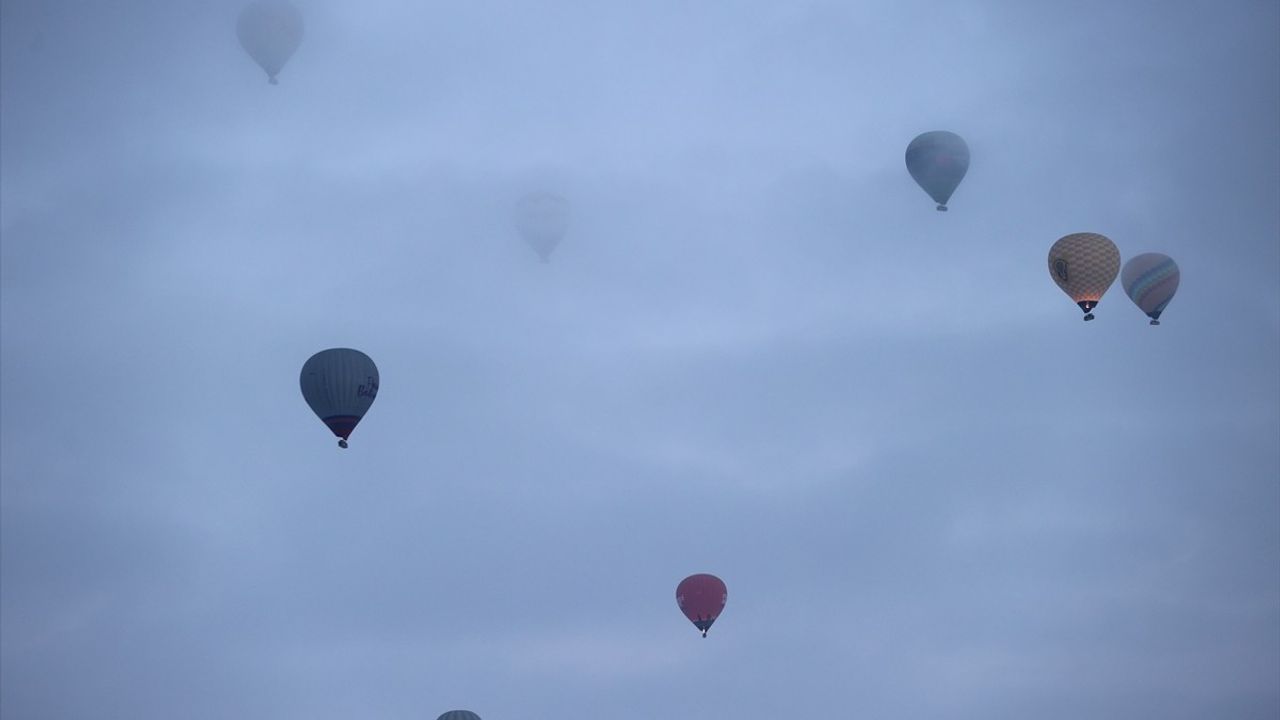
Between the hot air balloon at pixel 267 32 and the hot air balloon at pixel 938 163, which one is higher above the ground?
the hot air balloon at pixel 267 32

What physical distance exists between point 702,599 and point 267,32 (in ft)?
97.2

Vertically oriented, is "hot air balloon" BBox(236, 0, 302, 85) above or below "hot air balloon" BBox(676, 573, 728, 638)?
above

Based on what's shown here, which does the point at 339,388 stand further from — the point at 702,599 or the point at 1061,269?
the point at 1061,269

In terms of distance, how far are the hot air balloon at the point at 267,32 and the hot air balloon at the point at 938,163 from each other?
26.5 m

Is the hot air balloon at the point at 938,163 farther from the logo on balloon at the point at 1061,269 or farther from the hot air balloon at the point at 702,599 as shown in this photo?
the hot air balloon at the point at 702,599

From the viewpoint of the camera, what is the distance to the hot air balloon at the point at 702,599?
5497 centimetres

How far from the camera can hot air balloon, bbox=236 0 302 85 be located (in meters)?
58.5

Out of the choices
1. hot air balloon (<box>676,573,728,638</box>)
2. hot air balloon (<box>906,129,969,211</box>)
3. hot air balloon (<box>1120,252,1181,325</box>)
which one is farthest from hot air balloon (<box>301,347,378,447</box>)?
hot air balloon (<box>1120,252,1181,325</box>)

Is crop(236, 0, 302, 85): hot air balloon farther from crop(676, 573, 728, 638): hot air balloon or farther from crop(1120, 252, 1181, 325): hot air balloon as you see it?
crop(1120, 252, 1181, 325): hot air balloon

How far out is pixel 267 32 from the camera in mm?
58500

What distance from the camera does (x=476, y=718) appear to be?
58938 millimetres

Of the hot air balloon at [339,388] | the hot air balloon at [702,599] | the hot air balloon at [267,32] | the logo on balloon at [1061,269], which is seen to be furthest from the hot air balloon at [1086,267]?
the hot air balloon at [267,32]

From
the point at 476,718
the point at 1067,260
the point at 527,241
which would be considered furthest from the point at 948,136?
the point at 476,718

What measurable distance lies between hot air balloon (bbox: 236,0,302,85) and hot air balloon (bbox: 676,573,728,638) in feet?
89.1
